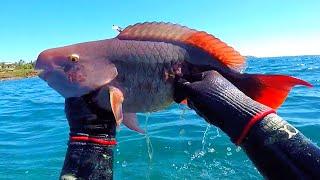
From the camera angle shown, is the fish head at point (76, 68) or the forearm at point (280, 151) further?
the fish head at point (76, 68)

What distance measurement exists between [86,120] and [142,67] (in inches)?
16.5

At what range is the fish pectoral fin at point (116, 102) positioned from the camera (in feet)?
7.26

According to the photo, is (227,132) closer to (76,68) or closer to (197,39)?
(197,39)

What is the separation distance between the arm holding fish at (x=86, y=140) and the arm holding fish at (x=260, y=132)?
1.86 feet

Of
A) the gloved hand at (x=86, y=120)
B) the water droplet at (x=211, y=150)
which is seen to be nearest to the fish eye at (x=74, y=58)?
the gloved hand at (x=86, y=120)

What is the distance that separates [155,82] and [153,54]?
180 mm

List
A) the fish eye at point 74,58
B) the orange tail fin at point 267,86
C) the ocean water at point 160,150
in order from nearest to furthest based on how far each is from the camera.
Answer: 1. the orange tail fin at point 267,86
2. the fish eye at point 74,58
3. the ocean water at point 160,150

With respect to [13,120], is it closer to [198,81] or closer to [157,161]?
[157,161]

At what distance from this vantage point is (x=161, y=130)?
38.0ft

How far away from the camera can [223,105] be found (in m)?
1.99

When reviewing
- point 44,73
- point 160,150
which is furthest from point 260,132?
point 160,150

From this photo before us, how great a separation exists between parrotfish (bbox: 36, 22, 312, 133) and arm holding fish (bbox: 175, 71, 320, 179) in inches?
10.1

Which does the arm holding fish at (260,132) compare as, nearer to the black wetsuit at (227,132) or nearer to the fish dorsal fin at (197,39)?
the black wetsuit at (227,132)

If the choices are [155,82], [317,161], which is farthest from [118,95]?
[317,161]
